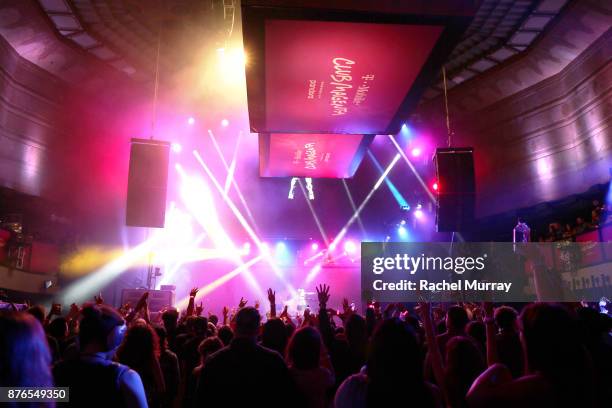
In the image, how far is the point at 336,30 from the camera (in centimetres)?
527

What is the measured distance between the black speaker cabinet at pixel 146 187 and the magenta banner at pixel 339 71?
2.02 metres

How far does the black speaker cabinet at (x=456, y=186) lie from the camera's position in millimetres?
8148

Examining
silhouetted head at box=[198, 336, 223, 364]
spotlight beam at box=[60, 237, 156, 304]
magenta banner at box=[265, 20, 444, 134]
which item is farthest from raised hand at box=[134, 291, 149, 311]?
spotlight beam at box=[60, 237, 156, 304]

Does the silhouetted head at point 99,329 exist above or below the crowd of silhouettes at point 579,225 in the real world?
below

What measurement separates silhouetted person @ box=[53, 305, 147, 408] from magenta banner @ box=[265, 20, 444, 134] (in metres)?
3.99

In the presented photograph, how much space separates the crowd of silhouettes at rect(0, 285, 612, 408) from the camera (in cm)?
162

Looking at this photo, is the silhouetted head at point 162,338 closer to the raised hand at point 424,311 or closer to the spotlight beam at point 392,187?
the raised hand at point 424,311

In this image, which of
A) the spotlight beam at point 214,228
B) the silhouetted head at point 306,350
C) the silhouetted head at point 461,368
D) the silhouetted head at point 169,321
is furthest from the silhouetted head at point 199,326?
the spotlight beam at point 214,228

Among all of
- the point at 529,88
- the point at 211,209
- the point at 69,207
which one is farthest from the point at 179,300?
the point at 529,88

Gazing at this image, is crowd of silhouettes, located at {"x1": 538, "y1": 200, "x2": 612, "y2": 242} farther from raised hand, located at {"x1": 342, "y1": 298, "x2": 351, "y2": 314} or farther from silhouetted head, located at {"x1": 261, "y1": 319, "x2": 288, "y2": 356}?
silhouetted head, located at {"x1": 261, "y1": 319, "x2": 288, "y2": 356}

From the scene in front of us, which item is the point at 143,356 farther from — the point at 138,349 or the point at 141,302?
the point at 141,302

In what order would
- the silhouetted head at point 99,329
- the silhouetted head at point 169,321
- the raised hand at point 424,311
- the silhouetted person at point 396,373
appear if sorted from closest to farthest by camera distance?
the silhouetted person at point 396,373, the silhouetted head at point 99,329, the raised hand at point 424,311, the silhouetted head at point 169,321

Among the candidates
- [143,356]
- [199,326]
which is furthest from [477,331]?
[143,356]

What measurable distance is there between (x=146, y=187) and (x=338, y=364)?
5.21 metres
